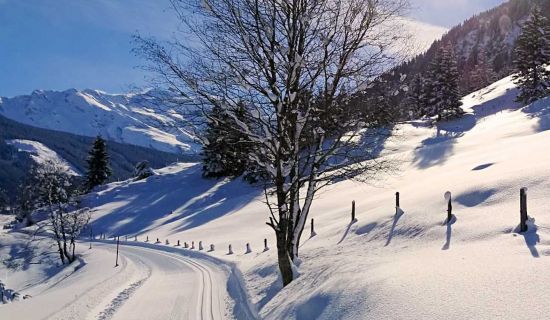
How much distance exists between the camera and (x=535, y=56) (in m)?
47.0

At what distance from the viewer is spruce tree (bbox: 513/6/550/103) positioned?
47.0 metres

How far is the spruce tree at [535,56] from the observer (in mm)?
47031

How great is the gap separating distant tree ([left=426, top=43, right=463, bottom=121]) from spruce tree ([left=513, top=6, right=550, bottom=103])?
7.50m

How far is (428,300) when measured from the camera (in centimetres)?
631

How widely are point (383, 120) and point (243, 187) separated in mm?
47599

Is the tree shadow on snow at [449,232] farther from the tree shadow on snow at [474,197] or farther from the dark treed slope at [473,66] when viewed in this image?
the dark treed slope at [473,66]

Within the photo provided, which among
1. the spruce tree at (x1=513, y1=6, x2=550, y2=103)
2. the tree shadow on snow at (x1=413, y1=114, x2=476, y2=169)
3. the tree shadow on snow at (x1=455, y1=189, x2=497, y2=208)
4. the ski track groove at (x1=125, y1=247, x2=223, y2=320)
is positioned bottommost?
the ski track groove at (x1=125, y1=247, x2=223, y2=320)

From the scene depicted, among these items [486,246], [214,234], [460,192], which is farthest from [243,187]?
[486,246]

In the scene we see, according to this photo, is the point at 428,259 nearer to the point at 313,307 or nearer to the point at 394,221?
the point at 313,307

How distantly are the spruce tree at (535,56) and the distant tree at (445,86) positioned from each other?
24.6 ft

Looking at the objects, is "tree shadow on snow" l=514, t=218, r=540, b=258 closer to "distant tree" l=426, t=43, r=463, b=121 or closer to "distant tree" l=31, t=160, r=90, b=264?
"distant tree" l=31, t=160, r=90, b=264

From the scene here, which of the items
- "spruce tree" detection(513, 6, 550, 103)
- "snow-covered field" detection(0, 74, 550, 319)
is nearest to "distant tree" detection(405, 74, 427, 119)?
"spruce tree" detection(513, 6, 550, 103)

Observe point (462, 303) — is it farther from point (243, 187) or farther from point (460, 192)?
point (243, 187)

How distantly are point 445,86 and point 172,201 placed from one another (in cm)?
3836
